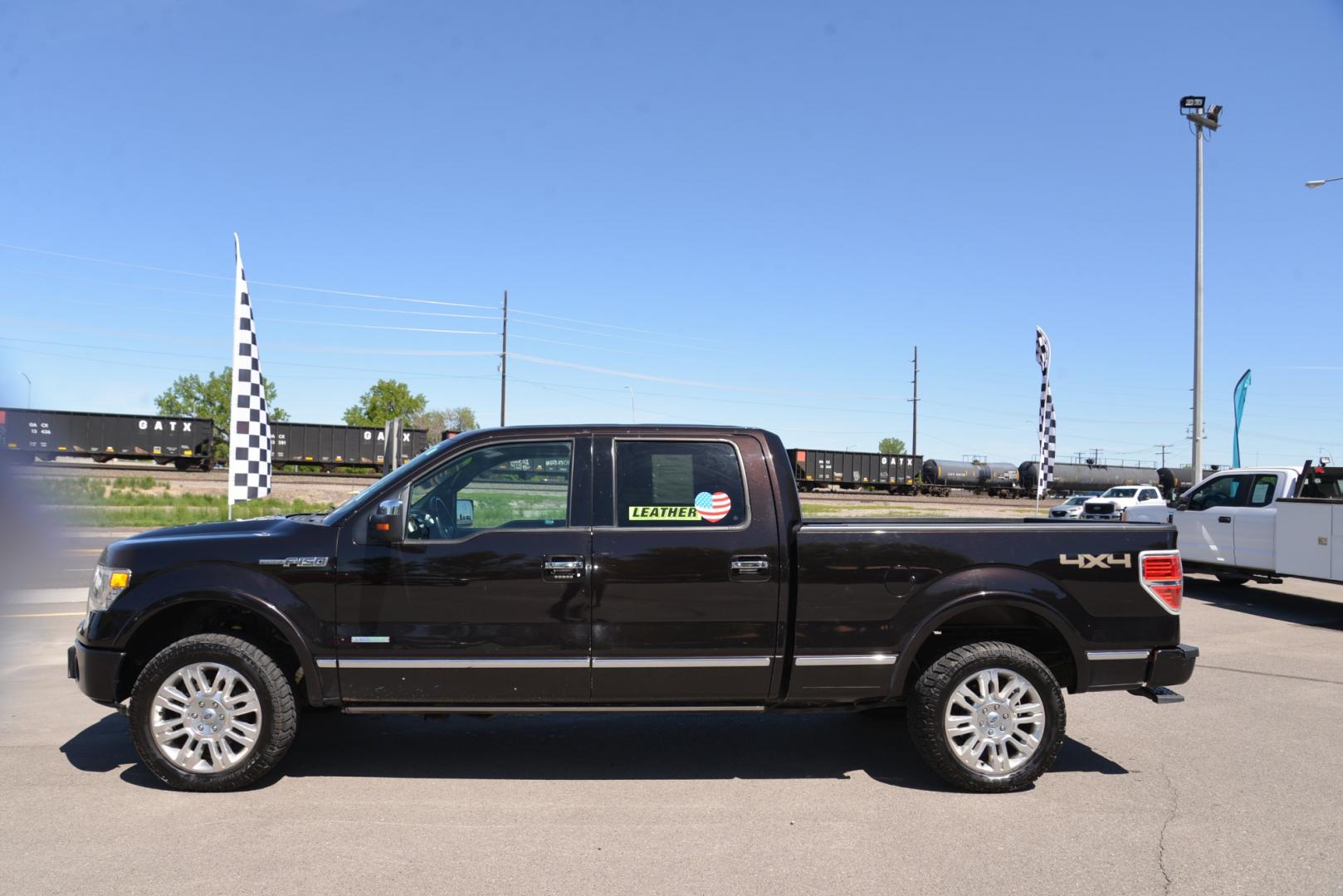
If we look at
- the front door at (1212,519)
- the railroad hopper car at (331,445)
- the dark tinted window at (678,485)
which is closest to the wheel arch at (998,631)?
the dark tinted window at (678,485)

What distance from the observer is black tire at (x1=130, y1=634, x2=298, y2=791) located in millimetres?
4691

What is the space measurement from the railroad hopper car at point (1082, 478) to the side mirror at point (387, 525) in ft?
201

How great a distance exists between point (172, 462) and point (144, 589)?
4579cm

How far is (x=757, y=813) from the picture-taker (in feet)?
14.9

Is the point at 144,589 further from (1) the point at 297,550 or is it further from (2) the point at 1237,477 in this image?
(2) the point at 1237,477

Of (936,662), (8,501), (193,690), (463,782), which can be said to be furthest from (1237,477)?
(8,501)

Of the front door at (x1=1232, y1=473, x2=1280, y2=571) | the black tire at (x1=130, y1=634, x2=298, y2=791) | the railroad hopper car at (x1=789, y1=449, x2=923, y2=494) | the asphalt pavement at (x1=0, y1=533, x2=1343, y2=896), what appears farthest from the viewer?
the railroad hopper car at (x1=789, y1=449, x2=923, y2=494)

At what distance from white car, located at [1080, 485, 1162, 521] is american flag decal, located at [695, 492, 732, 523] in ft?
67.4

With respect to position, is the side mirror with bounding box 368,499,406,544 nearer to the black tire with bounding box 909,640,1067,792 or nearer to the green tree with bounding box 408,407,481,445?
the black tire with bounding box 909,640,1067,792

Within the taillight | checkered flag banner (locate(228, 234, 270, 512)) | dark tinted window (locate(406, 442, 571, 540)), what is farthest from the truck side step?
checkered flag banner (locate(228, 234, 270, 512))

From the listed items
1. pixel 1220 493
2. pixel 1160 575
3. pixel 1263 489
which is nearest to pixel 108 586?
pixel 1160 575

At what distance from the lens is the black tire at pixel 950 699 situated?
4863 mm

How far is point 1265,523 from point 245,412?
1435cm

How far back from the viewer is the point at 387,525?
4.73m
